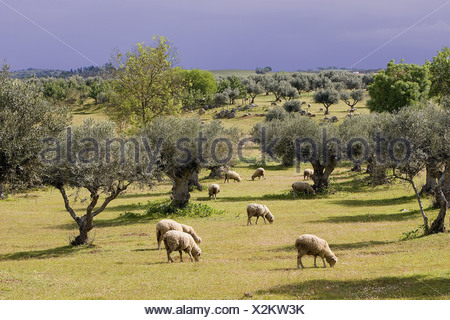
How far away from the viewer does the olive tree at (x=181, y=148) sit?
40.9 m

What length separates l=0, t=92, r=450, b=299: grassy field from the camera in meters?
17.2

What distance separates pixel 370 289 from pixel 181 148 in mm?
26791

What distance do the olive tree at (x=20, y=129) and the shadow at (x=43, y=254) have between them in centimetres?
447

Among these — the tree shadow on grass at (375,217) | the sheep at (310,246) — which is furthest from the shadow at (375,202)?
the sheep at (310,246)

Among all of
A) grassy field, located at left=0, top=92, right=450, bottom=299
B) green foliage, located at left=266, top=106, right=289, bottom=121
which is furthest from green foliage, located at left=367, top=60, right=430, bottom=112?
grassy field, located at left=0, top=92, right=450, bottom=299

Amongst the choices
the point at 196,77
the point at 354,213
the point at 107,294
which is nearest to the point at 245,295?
the point at 107,294

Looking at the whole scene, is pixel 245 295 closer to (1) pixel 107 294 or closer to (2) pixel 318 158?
(1) pixel 107 294

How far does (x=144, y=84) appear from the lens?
197 ft

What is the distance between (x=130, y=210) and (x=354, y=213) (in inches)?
817

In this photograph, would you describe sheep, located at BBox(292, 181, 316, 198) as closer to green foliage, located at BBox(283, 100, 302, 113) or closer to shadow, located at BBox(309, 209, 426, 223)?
shadow, located at BBox(309, 209, 426, 223)

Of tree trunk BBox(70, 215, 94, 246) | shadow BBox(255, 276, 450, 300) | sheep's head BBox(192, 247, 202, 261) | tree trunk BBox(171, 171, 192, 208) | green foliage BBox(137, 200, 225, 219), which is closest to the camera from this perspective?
shadow BBox(255, 276, 450, 300)

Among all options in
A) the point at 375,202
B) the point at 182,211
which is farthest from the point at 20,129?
the point at 375,202

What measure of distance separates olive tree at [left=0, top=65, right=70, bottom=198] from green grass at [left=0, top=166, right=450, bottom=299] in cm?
471

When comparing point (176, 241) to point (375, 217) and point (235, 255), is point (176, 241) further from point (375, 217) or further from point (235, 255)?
point (375, 217)
